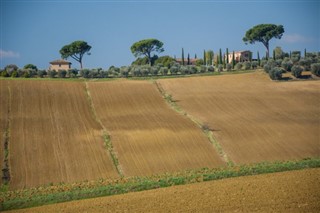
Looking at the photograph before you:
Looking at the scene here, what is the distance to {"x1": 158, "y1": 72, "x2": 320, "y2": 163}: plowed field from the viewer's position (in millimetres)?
35750

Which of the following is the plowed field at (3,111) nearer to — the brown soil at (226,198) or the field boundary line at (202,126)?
the brown soil at (226,198)

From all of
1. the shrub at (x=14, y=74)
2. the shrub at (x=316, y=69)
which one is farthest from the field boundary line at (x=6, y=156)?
the shrub at (x=316, y=69)

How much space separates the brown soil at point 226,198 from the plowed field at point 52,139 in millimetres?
7283

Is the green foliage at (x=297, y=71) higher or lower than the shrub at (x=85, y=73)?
lower

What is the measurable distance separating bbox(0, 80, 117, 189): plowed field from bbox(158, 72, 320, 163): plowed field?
11.6 metres

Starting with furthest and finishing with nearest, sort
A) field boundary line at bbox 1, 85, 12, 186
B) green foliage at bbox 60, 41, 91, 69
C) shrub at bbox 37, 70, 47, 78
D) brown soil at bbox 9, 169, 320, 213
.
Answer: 1. green foliage at bbox 60, 41, 91, 69
2. shrub at bbox 37, 70, 47, 78
3. field boundary line at bbox 1, 85, 12, 186
4. brown soil at bbox 9, 169, 320, 213

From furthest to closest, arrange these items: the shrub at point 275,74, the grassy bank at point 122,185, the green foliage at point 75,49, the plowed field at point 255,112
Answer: the green foliage at point 75,49 < the shrub at point 275,74 < the plowed field at point 255,112 < the grassy bank at point 122,185

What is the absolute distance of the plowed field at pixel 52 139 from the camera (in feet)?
102

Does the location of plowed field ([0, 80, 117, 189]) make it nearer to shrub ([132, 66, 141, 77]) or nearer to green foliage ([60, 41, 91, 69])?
shrub ([132, 66, 141, 77])

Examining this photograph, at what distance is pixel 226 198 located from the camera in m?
21.6

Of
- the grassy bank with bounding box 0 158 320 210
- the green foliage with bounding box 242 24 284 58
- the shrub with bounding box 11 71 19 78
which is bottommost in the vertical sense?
the grassy bank with bounding box 0 158 320 210

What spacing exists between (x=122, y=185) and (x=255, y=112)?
2372cm

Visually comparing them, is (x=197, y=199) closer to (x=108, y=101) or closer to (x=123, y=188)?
(x=123, y=188)

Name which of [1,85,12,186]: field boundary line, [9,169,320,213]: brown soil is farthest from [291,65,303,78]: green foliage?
[1,85,12,186]: field boundary line
